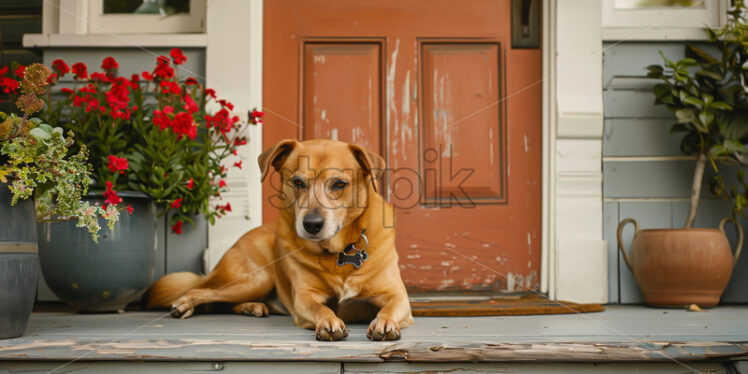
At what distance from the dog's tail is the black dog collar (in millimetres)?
802

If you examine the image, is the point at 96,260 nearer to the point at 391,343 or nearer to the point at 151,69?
the point at 151,69

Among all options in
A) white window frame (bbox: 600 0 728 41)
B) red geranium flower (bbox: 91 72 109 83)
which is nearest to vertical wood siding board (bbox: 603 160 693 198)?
white window frame (bbox: 600 0 728 41)

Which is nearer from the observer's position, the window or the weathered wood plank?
the weathered wood plank

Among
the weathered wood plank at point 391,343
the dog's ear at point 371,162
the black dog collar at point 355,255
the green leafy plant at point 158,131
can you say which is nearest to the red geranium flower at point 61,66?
the green leafy plant at point 158,131

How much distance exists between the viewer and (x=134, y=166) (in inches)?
102

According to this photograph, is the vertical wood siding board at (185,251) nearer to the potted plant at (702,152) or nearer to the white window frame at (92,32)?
the white window frame at (92,32)

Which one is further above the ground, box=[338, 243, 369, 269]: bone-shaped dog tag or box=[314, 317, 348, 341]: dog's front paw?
box=[338, 243, 369, 269]: bone-shaped dog tag

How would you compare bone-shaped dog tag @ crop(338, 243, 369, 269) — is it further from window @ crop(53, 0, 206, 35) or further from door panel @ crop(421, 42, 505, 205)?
window @ crop(53, 0, 206, 35)

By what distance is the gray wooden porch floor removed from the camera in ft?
5.44

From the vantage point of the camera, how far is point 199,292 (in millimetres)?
2572

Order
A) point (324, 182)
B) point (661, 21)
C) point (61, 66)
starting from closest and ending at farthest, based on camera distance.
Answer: point (324, 182) → point (61, 66) → point (661, 21)

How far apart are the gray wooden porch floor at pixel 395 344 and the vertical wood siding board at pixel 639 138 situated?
1152 millimetres

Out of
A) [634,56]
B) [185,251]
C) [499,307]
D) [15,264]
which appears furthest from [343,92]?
[15,264]

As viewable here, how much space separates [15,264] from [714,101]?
301 centimetres
